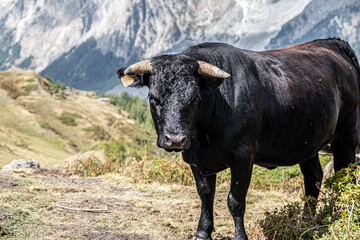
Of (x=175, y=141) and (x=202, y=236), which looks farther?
(x=202, y=236)

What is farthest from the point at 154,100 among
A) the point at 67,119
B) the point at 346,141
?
the point at 67,119

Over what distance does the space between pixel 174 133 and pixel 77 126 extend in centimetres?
6021

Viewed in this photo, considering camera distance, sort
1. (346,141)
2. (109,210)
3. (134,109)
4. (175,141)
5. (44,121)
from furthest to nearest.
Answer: (134,109) < (44,121) < (109,210) < (346,141) < (175,141)

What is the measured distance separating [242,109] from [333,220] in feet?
6.36

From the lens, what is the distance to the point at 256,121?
480 centimetres

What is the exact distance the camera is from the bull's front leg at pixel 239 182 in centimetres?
468

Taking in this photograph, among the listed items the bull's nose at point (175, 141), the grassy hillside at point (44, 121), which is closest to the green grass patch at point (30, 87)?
the grassy hillside at point (44, 121)

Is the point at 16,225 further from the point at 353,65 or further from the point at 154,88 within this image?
the point at 353,65

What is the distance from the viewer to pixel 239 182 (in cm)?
478

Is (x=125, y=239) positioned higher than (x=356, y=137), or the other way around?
(x=356, y=137)

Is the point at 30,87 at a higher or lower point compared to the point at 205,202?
lower

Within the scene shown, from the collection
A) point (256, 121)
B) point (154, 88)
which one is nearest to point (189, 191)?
point (256, 121)

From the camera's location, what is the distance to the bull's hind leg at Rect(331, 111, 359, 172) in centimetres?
627

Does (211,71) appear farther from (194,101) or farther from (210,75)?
(194,101)
